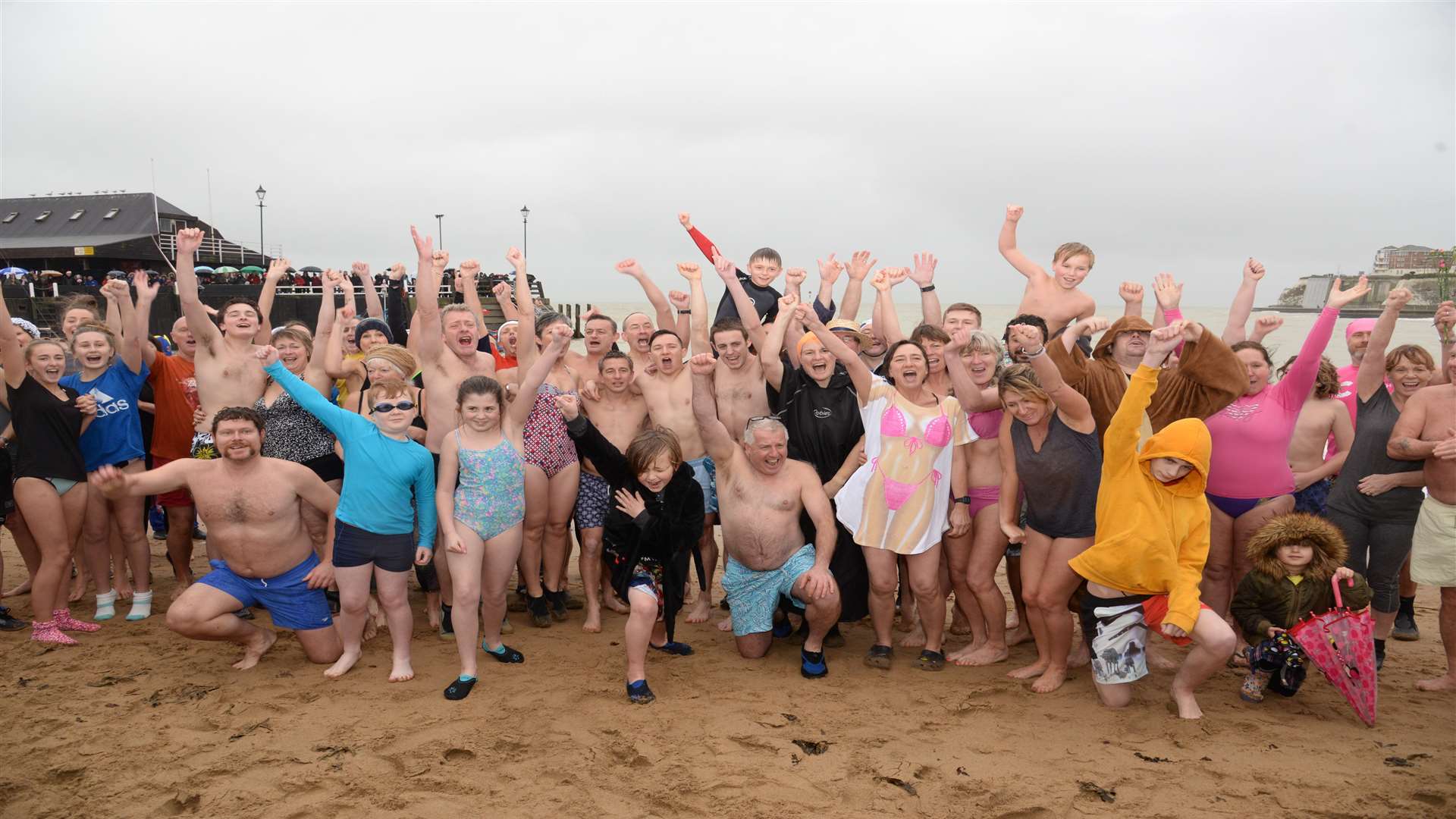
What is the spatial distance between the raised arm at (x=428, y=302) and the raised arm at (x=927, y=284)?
3.55 metres

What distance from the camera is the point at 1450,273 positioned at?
42469 mm

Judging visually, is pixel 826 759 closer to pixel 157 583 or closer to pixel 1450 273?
pixel 157 583

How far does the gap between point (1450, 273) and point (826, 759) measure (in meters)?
52.2

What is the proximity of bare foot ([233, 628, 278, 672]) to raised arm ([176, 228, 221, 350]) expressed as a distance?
2174 millimetres

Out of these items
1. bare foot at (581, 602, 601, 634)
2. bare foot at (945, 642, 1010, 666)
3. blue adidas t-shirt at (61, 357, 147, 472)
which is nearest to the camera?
bare foot at (945, 642, 1010, 666)

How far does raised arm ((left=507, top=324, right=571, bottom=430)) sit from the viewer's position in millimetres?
5211

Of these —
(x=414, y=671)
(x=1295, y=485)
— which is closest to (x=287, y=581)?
(x=414, y=671)

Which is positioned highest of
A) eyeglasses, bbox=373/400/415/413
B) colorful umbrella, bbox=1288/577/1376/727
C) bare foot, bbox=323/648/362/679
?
eyeglasses, bbox=373/400/415/413

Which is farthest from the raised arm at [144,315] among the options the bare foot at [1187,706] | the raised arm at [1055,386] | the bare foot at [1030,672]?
the bare foot at [1187,706]

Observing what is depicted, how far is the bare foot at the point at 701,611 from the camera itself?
662cm

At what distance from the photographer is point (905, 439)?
17.6 ft

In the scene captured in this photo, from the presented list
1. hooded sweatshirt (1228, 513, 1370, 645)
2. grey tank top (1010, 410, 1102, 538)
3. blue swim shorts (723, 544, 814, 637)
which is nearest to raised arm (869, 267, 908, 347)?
grey tank top (1010, 410, 1102, 538)

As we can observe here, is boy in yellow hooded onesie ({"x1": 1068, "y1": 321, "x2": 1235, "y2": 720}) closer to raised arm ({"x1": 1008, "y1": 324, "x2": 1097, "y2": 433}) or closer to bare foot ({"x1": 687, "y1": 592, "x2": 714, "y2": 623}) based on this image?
raised arm ({"x1": 1008, "y1": 324, "x2": 1097, "y2": 433})

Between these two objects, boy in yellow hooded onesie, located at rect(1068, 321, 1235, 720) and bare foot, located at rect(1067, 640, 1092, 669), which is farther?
bare foot, located at rect(1067, 640, 1092, 669)
